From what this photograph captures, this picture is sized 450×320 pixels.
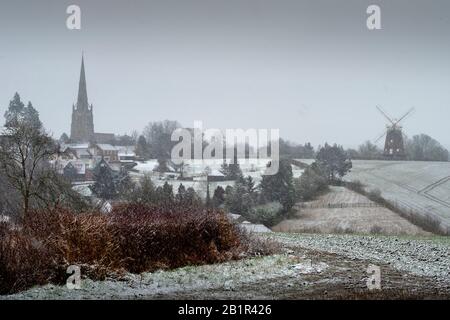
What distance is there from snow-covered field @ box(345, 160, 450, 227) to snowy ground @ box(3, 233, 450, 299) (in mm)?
1871

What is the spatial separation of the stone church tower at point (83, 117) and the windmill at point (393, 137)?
6057 millimetres

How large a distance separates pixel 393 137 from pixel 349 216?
1.93 m

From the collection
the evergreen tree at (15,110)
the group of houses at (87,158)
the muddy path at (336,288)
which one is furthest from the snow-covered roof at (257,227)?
the evergreen tree at (15,110)

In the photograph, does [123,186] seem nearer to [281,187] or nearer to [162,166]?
[162,166]

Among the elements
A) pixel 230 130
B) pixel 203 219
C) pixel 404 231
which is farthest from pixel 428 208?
pixel 203 219

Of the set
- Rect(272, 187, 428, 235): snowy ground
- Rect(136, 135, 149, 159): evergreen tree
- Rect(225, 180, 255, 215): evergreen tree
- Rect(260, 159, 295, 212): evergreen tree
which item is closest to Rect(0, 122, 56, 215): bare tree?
Rect(136, 135, 149, 159): evergreen tree

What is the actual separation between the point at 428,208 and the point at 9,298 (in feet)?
28.6

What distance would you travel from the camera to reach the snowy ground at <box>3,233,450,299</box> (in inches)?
261

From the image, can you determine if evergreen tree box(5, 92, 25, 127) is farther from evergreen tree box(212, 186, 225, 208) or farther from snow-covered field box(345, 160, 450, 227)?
snow-covered field box(345, 160, 450, 227)

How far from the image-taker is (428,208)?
38.3 ft

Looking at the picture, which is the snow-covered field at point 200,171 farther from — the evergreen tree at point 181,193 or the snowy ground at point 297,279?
the snowy ground at point 297,279

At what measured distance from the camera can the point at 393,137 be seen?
1164cm

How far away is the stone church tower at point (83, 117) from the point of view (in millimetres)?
11234
